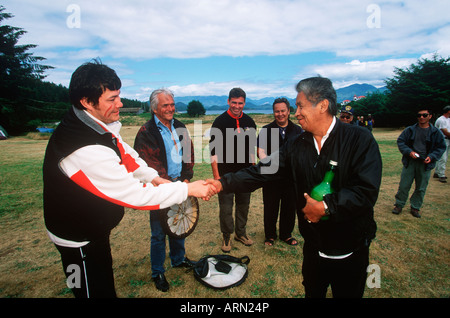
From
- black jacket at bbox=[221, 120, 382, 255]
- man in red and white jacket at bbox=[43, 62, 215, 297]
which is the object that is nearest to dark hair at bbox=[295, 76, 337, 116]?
black jacket at bbox=[221, 120, 382, 255]

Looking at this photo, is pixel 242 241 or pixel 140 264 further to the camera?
pixel 242 241

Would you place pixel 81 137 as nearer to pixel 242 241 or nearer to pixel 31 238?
pixel 242 241

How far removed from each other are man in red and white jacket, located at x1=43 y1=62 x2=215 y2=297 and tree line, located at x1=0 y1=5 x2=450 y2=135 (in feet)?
116

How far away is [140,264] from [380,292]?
4117 millimetres

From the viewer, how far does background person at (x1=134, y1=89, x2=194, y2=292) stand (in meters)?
3.42

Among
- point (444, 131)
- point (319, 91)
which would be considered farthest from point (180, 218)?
point (444, 131)

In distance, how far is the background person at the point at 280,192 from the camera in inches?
180

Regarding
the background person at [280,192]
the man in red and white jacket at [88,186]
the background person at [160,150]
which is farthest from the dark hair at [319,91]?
the background person at [280,192]

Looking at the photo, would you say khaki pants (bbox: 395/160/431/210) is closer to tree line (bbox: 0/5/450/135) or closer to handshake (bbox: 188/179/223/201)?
handshake (bbox: 188/179/223/201)

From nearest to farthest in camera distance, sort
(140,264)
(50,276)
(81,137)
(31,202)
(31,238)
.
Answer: (81,137), (50,276), (140,264), (31,238), (31,202)

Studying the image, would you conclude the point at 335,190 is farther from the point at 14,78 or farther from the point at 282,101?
the point at 14,78

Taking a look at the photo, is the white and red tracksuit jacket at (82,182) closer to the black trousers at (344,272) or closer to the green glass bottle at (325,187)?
the green glass bottle at (325,187)

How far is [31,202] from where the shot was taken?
730 centimetres
